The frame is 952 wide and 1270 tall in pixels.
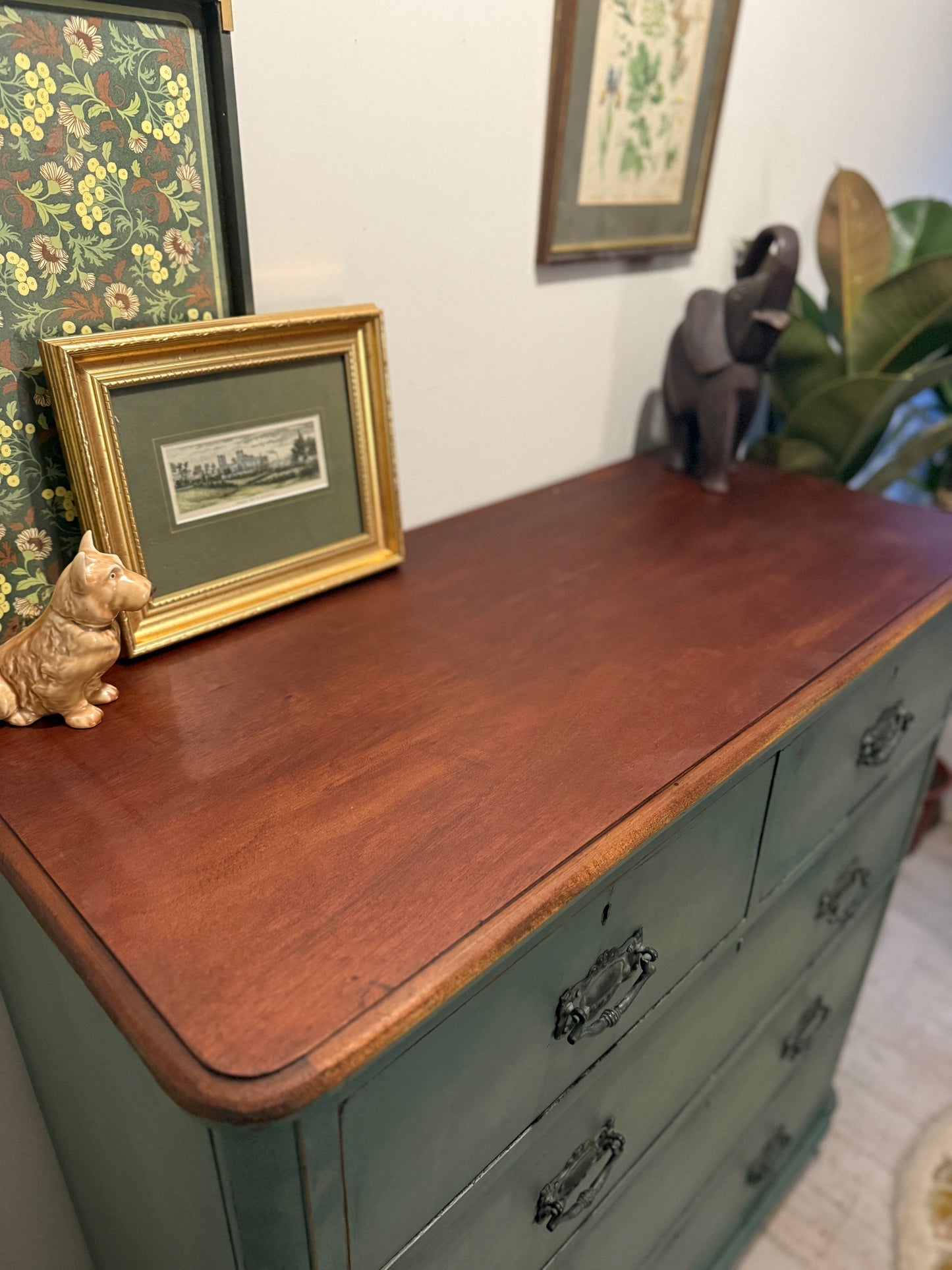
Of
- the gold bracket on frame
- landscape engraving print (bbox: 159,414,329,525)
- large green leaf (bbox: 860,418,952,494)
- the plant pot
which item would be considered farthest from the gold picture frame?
the plant pot

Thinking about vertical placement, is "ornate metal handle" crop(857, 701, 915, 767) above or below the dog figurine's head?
below

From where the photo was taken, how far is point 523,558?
0.99 metres

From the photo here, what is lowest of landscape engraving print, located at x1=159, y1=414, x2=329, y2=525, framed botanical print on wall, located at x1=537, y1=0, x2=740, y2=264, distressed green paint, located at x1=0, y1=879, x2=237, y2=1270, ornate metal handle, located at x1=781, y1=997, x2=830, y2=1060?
ornate metal handle, located at x1=781, y1=997, x2=830, y2=1060

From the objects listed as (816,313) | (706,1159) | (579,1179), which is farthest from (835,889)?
(816,313)

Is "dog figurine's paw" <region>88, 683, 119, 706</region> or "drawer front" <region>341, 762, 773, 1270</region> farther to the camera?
"dog figurine's paw" <region>88, 683, 119, 706</region>

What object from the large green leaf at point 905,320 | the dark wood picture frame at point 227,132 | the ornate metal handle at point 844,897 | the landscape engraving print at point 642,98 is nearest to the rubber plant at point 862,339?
the large green leaf at point 905,320

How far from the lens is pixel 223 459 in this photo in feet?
2.59

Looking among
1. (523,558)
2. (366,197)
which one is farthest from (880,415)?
(366,197)

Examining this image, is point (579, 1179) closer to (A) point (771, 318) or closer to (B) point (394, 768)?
(B) point (394, 768)

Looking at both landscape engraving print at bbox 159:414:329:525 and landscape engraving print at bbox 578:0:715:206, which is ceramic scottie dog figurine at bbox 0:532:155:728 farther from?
landscape engraving print at bbox 578:0:715:206

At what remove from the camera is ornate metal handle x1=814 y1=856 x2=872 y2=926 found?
111 centimetres

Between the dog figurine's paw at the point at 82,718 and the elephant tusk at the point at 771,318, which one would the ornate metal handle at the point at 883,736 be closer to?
the elephant tusk at the point at 771,318

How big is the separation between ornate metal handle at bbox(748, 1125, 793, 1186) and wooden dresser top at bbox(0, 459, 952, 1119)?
2.97 feet

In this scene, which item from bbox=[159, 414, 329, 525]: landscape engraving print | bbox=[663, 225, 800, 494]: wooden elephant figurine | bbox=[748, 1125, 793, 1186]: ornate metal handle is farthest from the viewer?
bbox=[748, 1125, 793, 1186]: ornate metal handle
